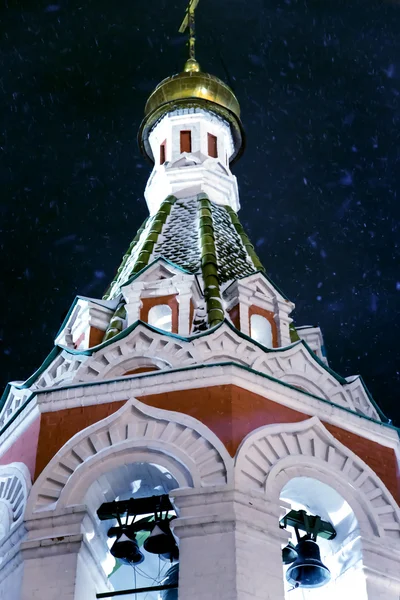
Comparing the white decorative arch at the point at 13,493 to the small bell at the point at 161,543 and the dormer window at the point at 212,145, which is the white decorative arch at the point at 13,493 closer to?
the small bell at the point at 161,543

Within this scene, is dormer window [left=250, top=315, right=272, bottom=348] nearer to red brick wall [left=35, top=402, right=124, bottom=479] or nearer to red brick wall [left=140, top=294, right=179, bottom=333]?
red brick wall [left=140, top=294, right=179, bottom=333]

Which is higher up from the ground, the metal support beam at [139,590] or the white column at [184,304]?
the white column at [184,304]

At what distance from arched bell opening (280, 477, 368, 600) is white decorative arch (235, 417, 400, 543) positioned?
107 millimetres

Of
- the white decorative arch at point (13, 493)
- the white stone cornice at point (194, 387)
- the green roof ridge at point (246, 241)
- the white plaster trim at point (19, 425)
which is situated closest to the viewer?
the white decorative arch at point (13, 493)

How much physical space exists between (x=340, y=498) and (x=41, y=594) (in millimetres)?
3031

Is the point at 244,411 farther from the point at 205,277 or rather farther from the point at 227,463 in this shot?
the point at 205,277

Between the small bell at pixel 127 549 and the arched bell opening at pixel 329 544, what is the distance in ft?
4.60

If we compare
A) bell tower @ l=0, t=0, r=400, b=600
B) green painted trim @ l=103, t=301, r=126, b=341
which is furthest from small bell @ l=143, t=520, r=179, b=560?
green painted trim @ l=103, t=301, r=126, b=341

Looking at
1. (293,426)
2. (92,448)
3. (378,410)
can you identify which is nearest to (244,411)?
(293,426)

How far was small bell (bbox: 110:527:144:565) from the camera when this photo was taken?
40.6 ft

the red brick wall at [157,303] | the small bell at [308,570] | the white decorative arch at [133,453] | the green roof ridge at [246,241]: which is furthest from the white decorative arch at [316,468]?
the green roof ridge at [246,241]

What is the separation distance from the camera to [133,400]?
13078 mm

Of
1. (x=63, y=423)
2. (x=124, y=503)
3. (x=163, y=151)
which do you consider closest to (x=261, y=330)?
(x=63, y=423)

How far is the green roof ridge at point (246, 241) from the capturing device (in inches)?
650
